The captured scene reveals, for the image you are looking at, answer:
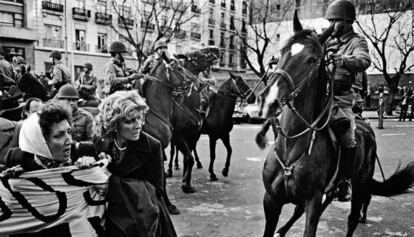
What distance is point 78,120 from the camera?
17.5 ft

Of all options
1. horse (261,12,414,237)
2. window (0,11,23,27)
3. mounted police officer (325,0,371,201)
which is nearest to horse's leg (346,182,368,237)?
mounted police officer (325,0,371,201)

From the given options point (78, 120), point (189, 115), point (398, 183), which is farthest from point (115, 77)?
point (398, 183)

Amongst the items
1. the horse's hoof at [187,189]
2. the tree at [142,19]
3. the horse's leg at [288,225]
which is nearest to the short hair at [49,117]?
the horse's leg at [288,225]

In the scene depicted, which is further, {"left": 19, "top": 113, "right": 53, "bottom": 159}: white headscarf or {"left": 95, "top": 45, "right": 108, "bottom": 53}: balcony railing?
{"left": 95, "top": 45, "right": 108, "bottom": 53}: balcony railing

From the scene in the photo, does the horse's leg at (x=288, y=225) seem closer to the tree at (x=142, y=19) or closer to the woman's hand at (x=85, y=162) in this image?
the woman's hand at (x=85, y=162)

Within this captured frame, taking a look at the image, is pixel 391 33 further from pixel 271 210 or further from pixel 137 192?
pixel 137 192

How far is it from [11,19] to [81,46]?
6.63 metres

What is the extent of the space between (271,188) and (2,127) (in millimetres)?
2744

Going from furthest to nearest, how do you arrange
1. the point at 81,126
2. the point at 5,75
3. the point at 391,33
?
the point at 391,33 < the point at 5,75 < the point at 81,126

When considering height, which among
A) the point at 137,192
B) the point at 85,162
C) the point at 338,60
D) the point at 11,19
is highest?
the point at 11,19

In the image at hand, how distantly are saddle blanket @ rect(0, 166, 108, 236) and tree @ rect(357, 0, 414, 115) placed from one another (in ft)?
90.2

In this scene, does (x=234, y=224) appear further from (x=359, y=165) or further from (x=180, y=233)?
(x=359, y=165)

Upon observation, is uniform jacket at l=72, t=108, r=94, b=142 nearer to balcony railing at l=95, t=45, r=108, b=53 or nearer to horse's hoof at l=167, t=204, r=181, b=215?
horse's hoof at l=167, t=204, r=181, b=215

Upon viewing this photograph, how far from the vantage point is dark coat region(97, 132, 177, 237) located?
2.82 meters
